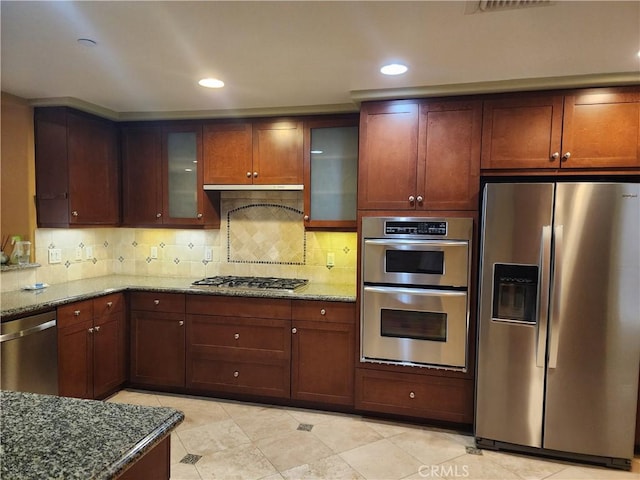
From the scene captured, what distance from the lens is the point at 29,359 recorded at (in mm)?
2541

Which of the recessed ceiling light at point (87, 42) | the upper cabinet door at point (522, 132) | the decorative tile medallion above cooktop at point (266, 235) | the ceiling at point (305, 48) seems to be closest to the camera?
the ceiling at point (305, 48)

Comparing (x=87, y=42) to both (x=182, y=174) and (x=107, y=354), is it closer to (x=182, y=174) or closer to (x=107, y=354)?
(x=182, y=174)

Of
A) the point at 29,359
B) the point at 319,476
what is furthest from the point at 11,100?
the point at 319,476

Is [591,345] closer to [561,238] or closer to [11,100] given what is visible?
[561,238]

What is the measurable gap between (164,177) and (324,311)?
1871mm

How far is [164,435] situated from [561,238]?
233 cm

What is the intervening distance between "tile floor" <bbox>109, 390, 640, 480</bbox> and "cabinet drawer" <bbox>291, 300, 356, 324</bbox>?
73cm

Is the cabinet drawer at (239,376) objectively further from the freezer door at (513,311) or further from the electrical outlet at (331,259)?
the freezer door at (513,311)

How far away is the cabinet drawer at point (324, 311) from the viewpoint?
2979mm

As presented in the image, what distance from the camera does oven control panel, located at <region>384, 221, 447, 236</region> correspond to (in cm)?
274

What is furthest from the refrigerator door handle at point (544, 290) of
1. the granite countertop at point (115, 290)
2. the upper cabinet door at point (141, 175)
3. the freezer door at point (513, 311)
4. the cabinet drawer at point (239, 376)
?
the upper cabinet door at point (141, 175)

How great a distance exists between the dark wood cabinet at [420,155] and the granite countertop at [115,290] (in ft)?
2.48

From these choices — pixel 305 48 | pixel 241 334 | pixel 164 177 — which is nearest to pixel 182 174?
pixel 164 177

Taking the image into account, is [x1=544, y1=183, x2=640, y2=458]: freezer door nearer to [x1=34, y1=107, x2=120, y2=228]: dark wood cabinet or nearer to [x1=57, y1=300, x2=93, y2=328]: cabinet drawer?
[x1=57, y1=300, x2=93, y2=328]: cabinet drawer
